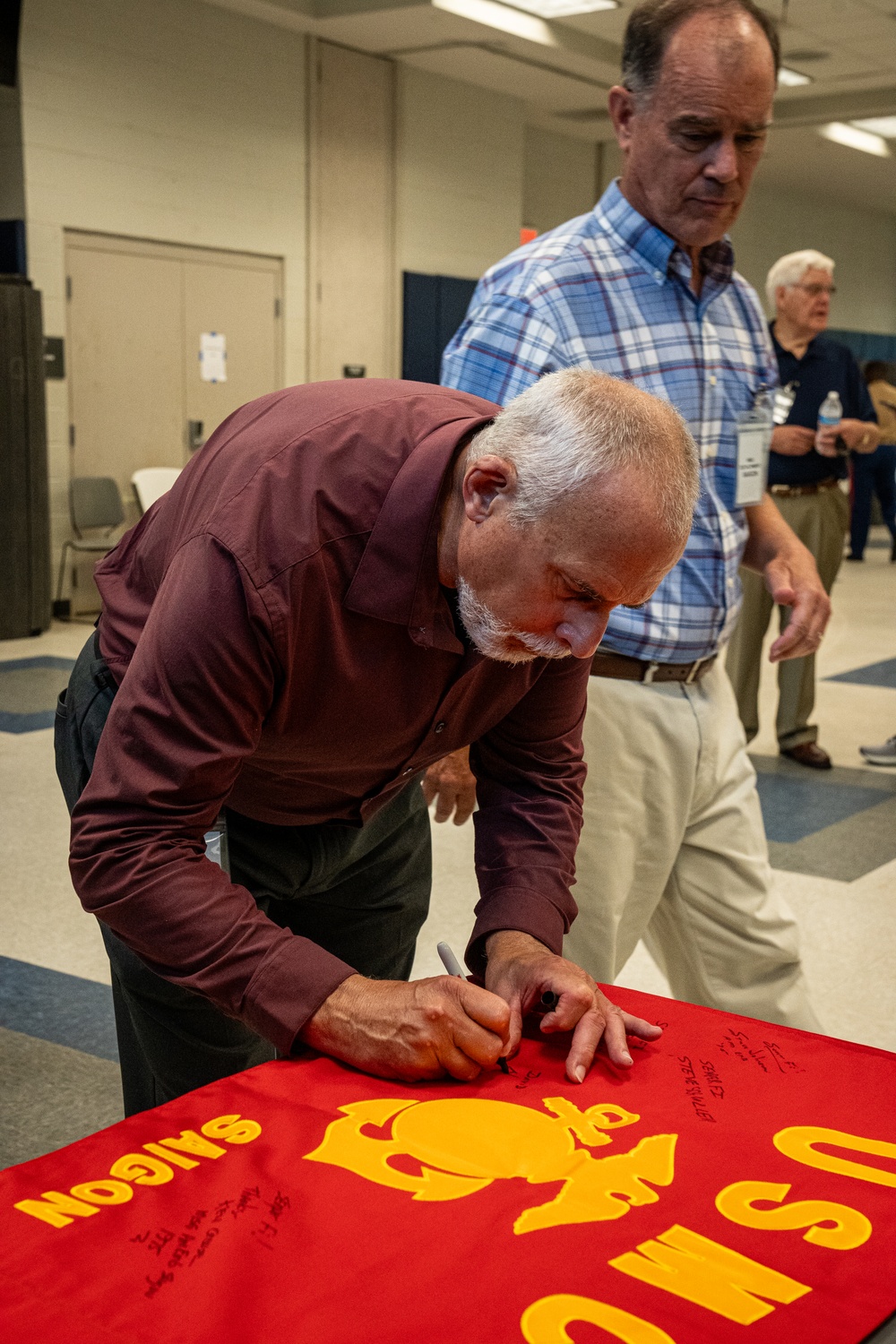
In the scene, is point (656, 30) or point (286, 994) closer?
point (286, 994)

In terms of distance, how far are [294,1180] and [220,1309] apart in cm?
17

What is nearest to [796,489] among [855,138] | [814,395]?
[814,395]

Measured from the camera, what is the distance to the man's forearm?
221cm

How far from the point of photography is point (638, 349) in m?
2.01

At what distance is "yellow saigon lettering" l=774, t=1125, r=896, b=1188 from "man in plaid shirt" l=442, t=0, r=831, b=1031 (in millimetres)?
842

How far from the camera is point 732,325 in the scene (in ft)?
7.07

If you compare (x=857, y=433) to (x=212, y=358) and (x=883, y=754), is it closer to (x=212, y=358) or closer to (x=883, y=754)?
(x=883, y=754)

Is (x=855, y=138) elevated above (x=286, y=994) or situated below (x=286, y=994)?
above

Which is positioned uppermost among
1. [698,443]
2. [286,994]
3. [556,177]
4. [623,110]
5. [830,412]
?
[556,177]

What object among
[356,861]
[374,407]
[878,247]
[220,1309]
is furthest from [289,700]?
[878,247]

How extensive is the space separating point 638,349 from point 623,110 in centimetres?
36

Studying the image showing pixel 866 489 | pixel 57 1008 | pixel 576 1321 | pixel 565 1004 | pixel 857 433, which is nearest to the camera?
pixel 576 1321

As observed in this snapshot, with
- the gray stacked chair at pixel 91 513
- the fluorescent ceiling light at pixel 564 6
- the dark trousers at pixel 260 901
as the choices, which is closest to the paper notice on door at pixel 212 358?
the gray stacked chair at pixel 91 513

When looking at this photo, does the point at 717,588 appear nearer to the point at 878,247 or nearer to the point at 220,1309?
the point at 220,1309
